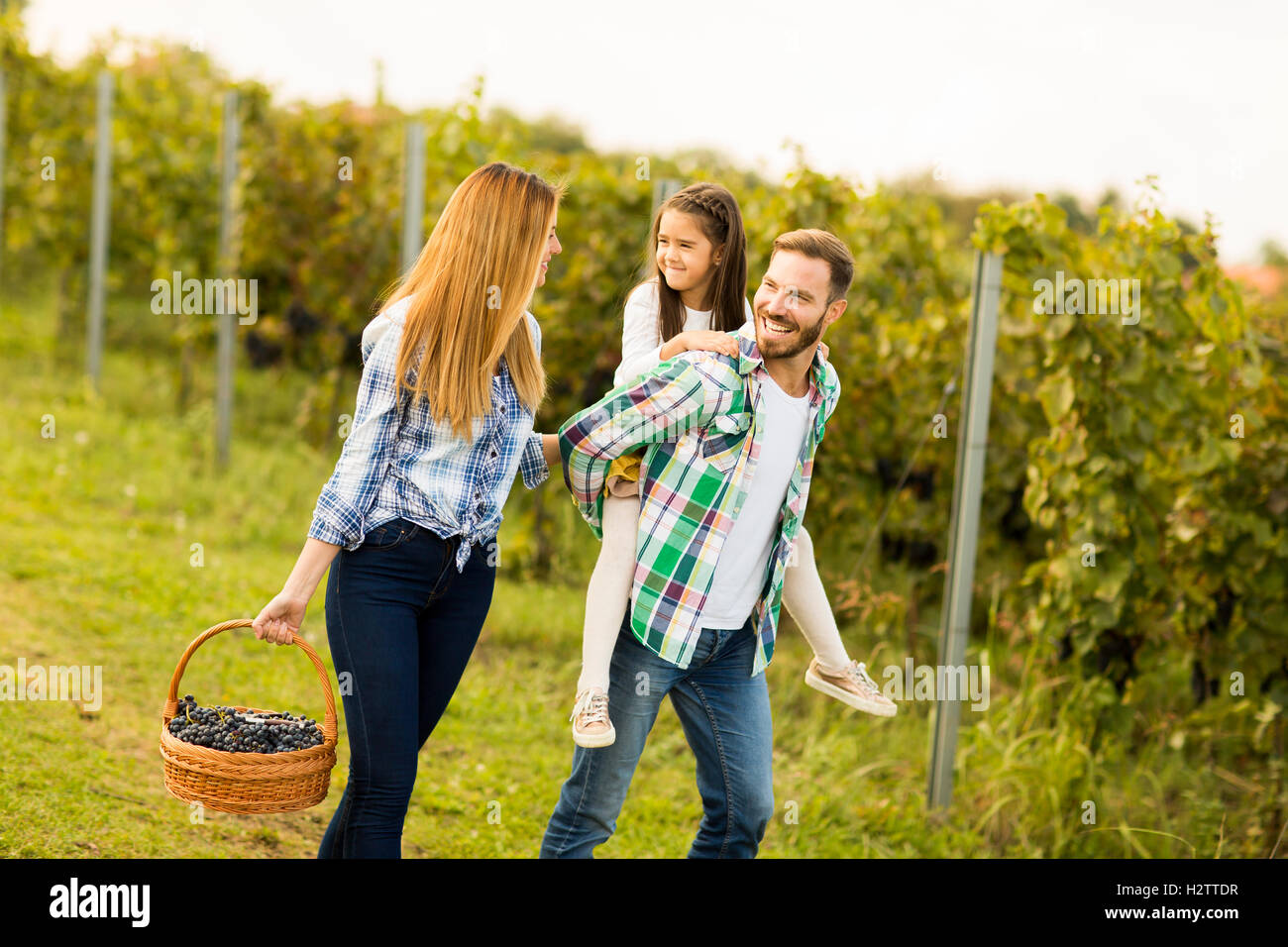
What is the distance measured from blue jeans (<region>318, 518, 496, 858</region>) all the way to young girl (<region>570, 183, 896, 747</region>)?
1.11 feet

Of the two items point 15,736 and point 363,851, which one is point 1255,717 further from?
point 15,736

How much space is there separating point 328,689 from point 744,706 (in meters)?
0.90

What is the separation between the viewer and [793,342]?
7.80 ft

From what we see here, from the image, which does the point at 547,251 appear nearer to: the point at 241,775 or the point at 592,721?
the point at 592,721

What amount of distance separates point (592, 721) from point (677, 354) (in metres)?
0.79

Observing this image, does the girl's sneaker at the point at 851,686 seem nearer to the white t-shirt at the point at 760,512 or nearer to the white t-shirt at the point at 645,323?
the white t-shirt at the point at 760,512

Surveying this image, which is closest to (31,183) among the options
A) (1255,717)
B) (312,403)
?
(312,403)

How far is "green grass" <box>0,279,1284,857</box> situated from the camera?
330cm

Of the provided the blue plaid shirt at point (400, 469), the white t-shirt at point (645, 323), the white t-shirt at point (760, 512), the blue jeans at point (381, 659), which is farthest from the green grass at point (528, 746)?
the white t-shirt at point (645, 323)

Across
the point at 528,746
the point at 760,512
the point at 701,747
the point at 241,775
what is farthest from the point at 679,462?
the point at 528,746

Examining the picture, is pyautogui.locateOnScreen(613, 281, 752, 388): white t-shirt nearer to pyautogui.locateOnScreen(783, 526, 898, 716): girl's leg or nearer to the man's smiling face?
the man's smiling face

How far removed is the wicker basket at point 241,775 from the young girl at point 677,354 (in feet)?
1.88

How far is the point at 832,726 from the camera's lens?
430cm

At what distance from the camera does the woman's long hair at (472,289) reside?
88.8 inches
